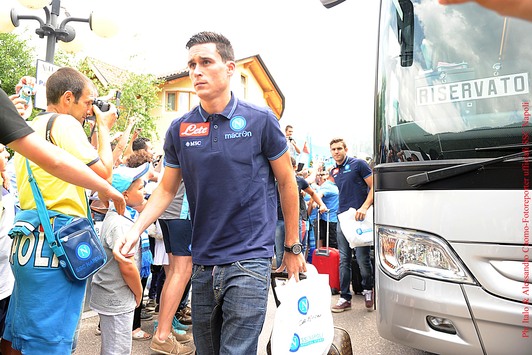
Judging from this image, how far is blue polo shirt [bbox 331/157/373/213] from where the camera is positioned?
19.9ft

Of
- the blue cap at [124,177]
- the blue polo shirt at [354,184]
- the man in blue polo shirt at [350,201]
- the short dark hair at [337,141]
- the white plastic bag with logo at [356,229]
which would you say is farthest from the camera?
the short dark hair at [337,141]

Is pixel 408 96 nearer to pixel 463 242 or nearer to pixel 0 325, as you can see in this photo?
pixel 463 242

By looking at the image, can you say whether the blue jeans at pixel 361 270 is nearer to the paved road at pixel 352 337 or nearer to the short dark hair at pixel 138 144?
the paved road at pixel 352 337

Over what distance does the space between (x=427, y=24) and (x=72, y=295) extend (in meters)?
2.58

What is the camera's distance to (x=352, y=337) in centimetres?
459

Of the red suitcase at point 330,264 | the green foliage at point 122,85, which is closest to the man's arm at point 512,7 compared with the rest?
the red suitcase at point 330,264

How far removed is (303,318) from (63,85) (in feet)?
6.27

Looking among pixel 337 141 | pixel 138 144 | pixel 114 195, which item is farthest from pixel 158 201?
pixel 337 141

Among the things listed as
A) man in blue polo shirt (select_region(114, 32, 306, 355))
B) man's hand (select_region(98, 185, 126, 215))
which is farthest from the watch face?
man's hand (select_region(98, 185, 126, 215))

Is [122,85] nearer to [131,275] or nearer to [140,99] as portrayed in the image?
[140,99]

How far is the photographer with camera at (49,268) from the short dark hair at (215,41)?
79cm

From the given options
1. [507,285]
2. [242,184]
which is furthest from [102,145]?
[507,285]

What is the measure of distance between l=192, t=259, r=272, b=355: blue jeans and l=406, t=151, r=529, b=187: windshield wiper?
3.02 ft

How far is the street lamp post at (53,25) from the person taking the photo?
23.4ft
